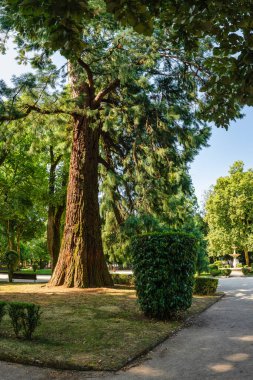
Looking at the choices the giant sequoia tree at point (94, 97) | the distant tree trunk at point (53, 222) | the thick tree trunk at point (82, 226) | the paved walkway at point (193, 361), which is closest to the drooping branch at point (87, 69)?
the giant sequoia tree at point (94, 97)

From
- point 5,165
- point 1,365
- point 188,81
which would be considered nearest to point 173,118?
point 188,81

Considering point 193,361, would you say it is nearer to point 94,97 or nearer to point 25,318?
point 25,318

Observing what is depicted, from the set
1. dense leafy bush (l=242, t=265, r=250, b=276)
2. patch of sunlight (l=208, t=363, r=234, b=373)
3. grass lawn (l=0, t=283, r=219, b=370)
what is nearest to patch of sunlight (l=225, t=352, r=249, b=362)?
patch of sunlight (l=208, t=363, r=234, b=373)

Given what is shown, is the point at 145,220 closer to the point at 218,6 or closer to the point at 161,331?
the point at 161,331

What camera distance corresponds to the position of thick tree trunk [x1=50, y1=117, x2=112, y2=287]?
14.4 meters

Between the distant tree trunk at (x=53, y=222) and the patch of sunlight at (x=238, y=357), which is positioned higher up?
the distant tree trunk at (x=53, y=222)

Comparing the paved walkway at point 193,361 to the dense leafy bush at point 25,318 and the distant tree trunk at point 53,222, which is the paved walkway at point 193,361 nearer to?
the dense leafy bush at point 25,318

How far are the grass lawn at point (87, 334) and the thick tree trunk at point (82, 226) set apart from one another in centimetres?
290

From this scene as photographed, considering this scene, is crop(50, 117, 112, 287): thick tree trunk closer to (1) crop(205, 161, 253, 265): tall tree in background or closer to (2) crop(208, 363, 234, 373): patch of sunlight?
(2) crop(208, 363, 234, 373): patch of sunlight

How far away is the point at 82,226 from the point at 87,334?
7931 millimetres

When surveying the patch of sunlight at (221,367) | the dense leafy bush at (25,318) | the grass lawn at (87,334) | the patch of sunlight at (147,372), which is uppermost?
the dense leafy bush at (25,318)

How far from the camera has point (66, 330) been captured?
24.3ft

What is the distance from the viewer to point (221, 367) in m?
5.32

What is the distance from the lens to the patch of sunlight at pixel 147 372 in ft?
Answer: 16.6
